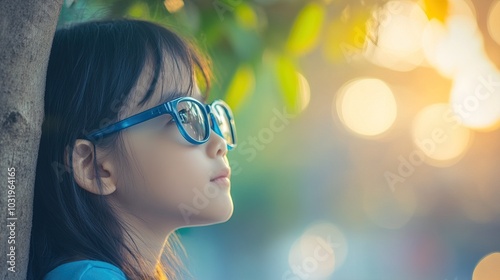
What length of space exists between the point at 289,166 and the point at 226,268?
923mm

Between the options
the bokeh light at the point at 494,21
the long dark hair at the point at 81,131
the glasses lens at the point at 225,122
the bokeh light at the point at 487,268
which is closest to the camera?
the long dark hair at the point at 81,131

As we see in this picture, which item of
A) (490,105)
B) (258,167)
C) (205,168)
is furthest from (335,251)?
(205,168)

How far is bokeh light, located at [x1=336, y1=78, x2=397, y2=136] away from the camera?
18.0 ft

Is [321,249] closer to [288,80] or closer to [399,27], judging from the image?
[399,27]

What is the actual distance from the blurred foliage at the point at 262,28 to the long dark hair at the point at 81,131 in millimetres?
420

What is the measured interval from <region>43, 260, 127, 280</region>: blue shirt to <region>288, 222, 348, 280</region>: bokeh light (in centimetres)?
378

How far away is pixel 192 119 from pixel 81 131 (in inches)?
9.6

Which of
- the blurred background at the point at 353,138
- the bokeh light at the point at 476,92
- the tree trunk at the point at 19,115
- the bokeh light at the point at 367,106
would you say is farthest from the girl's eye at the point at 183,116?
the bokeh light at the point at 367,106

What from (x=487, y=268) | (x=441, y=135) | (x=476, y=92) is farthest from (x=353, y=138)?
(x=476, y=92)

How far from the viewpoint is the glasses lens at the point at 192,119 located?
1588mm

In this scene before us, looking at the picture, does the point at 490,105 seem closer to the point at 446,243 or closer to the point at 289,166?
the point at 289,166

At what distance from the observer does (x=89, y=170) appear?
1535 mm

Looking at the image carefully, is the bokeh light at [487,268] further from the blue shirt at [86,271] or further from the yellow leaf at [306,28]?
the blue shirt at [86,271]

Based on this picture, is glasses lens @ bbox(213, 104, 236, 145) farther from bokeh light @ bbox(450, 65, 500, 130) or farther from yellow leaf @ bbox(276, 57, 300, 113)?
bokeh light @ bbox(450, 65, 500, 130)
